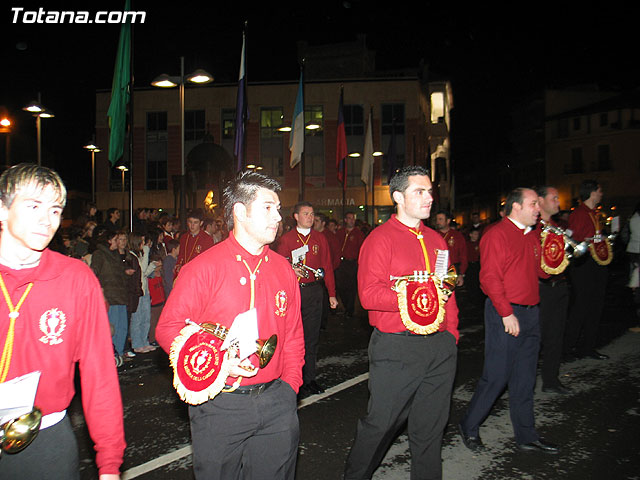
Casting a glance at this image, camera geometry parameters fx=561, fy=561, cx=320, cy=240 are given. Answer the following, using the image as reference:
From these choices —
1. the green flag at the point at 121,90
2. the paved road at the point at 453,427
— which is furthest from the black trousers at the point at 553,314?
the green flag at the point at 121,90

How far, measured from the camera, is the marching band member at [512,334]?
4.99 metres

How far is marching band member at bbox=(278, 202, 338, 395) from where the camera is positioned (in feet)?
22.6

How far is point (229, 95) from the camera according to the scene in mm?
44125

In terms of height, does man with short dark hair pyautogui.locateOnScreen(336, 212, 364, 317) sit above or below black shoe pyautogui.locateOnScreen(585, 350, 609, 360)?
above

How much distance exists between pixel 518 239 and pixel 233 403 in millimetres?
3321

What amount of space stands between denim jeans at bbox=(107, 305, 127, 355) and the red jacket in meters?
7.18

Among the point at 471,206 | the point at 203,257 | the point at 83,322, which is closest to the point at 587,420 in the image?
the point at 203,257

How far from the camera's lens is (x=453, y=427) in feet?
18.9

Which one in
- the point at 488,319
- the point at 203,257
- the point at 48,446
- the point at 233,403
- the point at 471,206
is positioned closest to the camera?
the point at 48,446

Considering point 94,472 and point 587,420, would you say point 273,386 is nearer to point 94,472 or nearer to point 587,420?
point 94,472

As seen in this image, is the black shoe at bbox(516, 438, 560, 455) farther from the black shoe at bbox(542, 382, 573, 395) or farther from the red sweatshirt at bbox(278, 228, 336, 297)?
the red sweatshirt at bbox(278, 228, 336, 297)

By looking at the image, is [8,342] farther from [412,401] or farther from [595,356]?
[595,356]

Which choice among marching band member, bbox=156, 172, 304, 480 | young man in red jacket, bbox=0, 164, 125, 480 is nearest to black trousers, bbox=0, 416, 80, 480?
young man in red jacket, bbox=0, 164, 125, 480

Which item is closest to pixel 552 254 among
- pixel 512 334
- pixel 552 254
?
pixel 552 254
